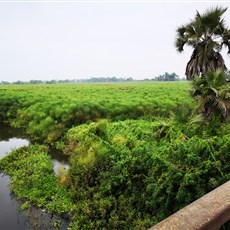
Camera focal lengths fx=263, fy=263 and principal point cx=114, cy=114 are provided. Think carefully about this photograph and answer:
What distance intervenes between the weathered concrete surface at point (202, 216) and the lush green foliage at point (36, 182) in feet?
24.3

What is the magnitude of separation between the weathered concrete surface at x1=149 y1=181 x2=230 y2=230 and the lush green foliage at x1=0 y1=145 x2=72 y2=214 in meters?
7.42

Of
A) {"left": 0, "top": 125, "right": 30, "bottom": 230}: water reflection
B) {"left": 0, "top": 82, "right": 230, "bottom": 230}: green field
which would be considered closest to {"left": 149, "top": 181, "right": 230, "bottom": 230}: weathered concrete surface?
{"left": 0, "top": 82, "right": 230, "bottom": 230}: green field

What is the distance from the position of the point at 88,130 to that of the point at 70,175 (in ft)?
11.4

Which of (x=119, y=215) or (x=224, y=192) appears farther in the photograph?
(x=119, y=215)

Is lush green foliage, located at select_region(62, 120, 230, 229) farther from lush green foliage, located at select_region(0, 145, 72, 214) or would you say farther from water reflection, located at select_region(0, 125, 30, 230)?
water reflection, located at select_region(0, 125, 30, 230)

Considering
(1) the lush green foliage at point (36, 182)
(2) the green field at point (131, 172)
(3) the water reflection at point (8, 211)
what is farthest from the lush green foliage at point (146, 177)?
(3) the water reflection at point (8, 211)

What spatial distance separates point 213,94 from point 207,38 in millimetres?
4796

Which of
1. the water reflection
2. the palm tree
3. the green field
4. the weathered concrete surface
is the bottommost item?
the water reflection

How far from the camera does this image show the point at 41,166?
36.0ft

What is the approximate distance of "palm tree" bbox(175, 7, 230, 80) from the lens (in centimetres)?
1175

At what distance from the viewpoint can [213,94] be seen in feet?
27.8

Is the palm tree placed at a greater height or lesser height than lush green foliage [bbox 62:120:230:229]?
greater

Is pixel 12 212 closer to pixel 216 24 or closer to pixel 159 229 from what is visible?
pixel 159 229

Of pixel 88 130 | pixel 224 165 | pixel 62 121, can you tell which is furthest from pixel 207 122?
pixel 62 121
